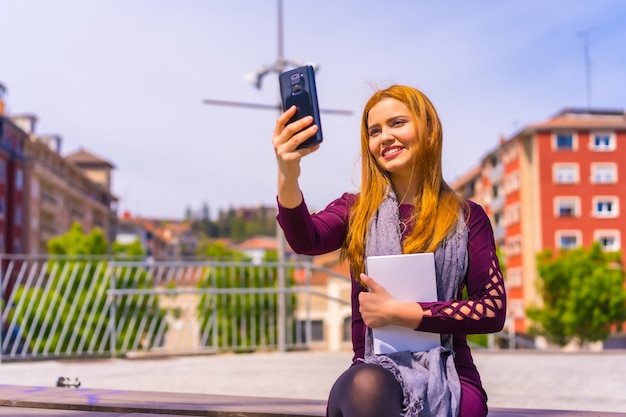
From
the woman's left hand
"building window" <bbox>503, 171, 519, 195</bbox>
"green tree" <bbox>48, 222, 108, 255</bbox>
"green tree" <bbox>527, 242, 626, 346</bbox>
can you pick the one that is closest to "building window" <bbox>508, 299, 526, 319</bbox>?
"building window" <bbox>503, 171, 519, 195</bbox>

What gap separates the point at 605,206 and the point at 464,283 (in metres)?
50.4

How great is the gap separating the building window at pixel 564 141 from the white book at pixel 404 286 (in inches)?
Answer: 1966

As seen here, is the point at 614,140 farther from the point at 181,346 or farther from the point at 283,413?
the point at 283,413

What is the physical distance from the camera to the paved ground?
5648 mm

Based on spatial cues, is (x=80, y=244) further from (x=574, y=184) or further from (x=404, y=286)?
(x=404, y=286)

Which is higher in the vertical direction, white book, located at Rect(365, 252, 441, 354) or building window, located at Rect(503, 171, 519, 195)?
building window, located at Rect(503, 171, 519, 195)

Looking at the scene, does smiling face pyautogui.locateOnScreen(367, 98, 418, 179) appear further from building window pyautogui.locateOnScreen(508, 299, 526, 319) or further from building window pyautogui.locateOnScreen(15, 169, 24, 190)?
building window pyautogui.locateOnScreen(508, 299, 526, 319)

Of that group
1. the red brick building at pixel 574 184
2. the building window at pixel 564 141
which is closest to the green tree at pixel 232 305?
the red brick building at pixel 574 184

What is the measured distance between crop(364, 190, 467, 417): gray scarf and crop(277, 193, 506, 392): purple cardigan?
40mm

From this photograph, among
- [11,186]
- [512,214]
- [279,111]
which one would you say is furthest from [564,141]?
[279,111]

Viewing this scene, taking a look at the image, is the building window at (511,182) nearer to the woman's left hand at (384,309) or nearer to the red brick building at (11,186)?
the red brick building at (11,186)

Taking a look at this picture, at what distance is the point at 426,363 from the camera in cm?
184

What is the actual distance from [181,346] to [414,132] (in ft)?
27.1

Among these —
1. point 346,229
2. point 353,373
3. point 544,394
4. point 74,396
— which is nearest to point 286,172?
point 346,229
